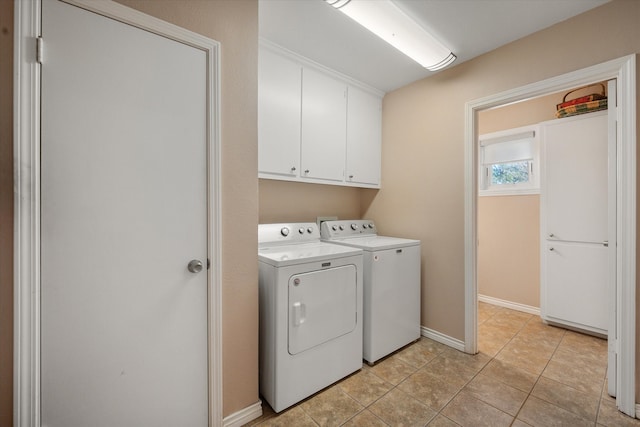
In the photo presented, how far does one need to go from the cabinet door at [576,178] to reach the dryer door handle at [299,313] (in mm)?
2712

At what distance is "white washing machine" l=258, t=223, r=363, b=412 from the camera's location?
1.58 m

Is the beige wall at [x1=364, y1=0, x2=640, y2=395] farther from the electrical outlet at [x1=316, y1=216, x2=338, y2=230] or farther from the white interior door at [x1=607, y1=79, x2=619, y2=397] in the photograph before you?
the electrical outlet at [x1=316, y1=216, x2=338, y2=230]

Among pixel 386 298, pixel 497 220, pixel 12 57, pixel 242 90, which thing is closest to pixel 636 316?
pixel 386 298

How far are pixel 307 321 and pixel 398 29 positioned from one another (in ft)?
6.50

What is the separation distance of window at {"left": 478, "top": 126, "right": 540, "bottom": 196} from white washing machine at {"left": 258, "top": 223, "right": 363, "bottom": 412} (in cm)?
252

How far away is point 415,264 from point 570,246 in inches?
62.9

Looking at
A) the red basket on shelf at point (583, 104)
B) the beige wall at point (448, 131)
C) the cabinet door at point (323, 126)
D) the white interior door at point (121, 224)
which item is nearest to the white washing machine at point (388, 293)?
the beige wall at point (448, 131)

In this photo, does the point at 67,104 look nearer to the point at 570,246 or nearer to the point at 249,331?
the point at 249,331

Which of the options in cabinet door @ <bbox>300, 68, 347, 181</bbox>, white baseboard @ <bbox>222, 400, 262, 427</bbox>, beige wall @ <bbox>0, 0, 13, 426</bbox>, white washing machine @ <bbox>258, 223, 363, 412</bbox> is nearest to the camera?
beige wall @ <bbox>0, 0, 13, 426</bbox>

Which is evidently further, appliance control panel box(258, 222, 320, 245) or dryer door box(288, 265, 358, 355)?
appliance control panel box(258, 222, 320, 245)

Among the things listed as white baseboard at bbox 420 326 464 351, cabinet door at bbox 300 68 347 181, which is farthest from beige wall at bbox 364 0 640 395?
cabinet door at bbox 300 68 347 181

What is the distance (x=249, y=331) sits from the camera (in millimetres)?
1527

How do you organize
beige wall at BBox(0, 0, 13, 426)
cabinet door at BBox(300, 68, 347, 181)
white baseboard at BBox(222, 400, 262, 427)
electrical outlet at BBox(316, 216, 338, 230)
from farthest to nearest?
electrical outlet at BBox(316, 216, 338, 230) → cabinet door at BBox(300, 68, 347, 181) → white baseboard at BBox(222, 400, 262, 427) → beige wall at BBox(0, 0, 13, 426)

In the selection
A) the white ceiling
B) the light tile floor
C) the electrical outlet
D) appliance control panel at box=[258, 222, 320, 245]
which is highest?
the white ceiling
